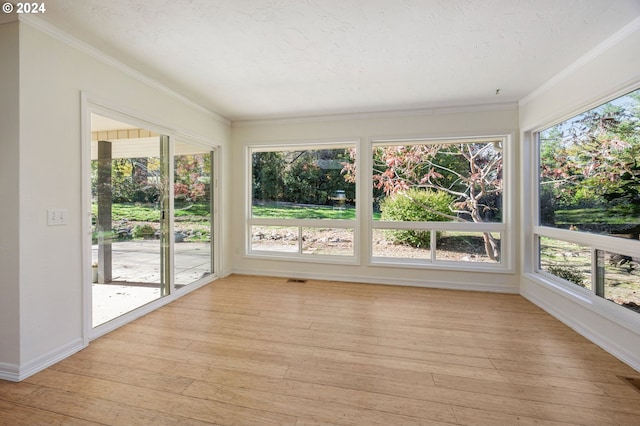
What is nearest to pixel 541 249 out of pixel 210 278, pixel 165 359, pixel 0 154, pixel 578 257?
pixel 578 257

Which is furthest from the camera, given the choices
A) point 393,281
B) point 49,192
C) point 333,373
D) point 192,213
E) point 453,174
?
point 393,281

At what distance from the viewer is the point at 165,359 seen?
7.05 ft

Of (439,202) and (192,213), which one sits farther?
(439,202)

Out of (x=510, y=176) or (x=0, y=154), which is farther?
(x=510, y=176)

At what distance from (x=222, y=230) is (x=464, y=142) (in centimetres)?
394

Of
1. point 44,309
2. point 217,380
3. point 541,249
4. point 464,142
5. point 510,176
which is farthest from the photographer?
point 464,142

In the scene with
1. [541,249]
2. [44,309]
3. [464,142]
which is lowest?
[44,309]

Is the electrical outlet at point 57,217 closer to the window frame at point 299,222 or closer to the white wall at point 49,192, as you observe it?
the white wall at point 49,192

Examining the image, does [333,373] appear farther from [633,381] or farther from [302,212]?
[302,212]

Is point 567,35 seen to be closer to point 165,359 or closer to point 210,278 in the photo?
point 165,359

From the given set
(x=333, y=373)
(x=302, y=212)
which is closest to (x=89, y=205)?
(x=333, y=373)

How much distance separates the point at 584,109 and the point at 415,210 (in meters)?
2.10

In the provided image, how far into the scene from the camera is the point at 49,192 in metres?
2.08

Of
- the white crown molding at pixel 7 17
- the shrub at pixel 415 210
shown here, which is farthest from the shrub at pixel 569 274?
the white crown molding at pixel 7 17
